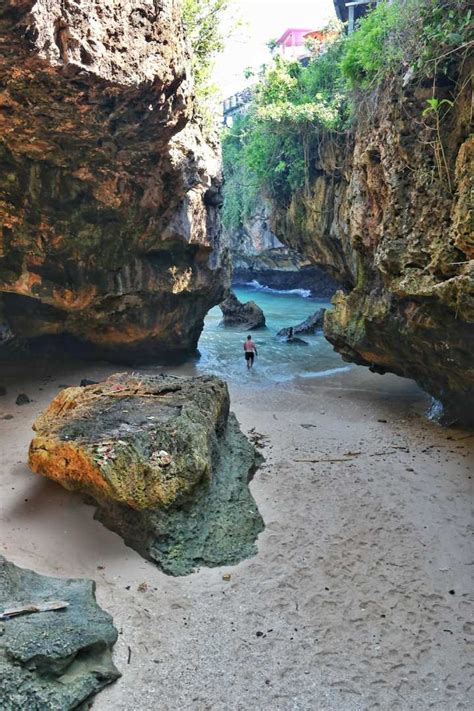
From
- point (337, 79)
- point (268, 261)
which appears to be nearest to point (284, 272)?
point (268, 261)

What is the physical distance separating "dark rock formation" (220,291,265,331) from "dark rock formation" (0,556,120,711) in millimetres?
20729

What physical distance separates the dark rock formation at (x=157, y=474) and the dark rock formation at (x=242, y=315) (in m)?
17.7

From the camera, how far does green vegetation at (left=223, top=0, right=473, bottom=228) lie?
7.94 metres

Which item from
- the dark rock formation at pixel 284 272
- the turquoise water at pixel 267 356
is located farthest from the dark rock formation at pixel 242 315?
the dark rock formation at pixel 284 272

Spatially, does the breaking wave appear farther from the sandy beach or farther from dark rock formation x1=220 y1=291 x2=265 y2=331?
the sandy beach

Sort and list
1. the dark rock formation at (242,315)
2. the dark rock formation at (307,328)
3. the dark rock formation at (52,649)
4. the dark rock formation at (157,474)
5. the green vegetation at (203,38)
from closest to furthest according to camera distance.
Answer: the dark rock formation at (52,649), the dark rock formation at (157,474), the green vegetation at (203,38), the dark rock formation at (307,328), the dark rock formation at (242,315)

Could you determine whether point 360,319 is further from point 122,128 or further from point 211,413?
point 122,128

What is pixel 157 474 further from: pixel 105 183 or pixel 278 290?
pixel 278 290

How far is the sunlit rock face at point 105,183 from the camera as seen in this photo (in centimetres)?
692

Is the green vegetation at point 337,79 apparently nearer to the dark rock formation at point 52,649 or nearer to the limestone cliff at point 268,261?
the limestone cliff at point 268,261

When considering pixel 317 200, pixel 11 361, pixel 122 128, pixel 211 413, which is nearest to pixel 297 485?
pixel 211 413

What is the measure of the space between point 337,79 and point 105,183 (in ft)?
34.5

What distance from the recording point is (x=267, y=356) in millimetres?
19172

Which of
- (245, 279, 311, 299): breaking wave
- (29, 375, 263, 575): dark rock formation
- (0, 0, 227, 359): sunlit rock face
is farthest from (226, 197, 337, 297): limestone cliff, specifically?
(29, 375, 263, 575): dark rock formation
